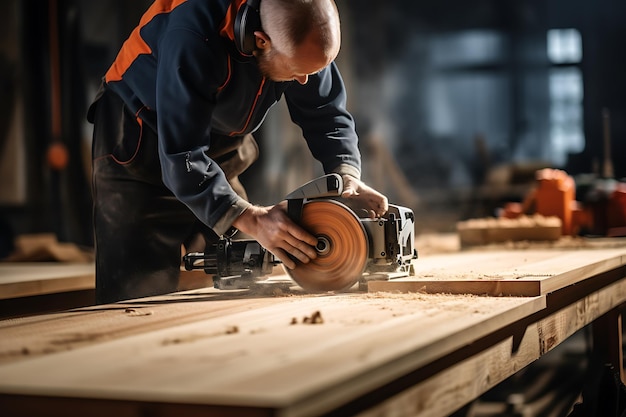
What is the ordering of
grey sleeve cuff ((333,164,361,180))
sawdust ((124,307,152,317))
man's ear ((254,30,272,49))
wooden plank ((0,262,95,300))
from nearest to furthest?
sawdust ((124,307,152,317))
man's ear ((254,30,272,49))
grey sleeve cuff ((333,164,361,180))
wooden plank ((0,262,95,300))

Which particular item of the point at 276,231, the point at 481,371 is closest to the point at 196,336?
the point at 481,371

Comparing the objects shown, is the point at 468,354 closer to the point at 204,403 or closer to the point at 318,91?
the point at 204,403

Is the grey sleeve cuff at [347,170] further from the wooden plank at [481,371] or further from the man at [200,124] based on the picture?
the wooden plank at [481,371]

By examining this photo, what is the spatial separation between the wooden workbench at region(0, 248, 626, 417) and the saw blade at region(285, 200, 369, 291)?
0.21ft

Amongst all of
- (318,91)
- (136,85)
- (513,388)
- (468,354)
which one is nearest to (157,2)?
(136,85)

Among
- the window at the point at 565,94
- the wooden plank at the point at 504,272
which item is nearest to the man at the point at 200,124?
the wooden plank at the point at 504,272

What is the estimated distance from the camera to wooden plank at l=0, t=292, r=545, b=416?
1.04m

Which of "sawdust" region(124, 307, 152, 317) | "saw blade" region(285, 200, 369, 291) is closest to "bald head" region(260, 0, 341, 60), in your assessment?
"saw blade" region(285, 200, 369, 291)

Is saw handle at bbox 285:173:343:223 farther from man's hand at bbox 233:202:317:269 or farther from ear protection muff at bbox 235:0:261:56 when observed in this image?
ear protection muff at bbox 235:0:261:56

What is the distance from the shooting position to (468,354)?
1624mm

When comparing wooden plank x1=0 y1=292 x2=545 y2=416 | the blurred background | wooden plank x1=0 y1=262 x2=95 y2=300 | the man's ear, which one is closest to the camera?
wooden plank x1=0 y1=292 x2=545 y2=416

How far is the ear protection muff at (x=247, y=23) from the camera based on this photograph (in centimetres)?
216

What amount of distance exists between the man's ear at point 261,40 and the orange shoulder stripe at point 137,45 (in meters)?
0.28

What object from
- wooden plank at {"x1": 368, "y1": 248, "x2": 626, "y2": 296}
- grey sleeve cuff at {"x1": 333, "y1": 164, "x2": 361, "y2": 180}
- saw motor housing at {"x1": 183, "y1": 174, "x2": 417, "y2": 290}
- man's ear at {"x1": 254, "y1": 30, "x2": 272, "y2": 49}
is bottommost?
wooden plank at {"x1": 368, "y1": 248, "x2": 626, "y2": 296}
